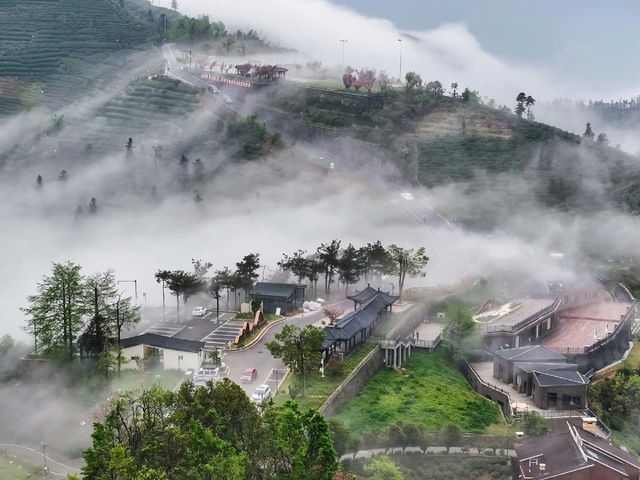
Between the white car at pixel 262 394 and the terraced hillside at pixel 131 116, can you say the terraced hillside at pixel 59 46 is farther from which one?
the white car at pixel 262 394

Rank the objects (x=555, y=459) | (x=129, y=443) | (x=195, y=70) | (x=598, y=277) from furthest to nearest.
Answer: (x=195, y=70)
(x=598, y=277)
(x=555, y=459)
(x=129, y=443)

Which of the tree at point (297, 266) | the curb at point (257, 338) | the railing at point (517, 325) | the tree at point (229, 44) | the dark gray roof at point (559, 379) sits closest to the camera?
the curb at point (257, 338)

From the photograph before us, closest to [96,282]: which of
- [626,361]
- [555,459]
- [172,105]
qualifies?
[555,459]

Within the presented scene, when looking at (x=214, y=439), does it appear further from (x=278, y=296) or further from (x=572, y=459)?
(x=278, y=296)

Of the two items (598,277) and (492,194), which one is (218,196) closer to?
(492,194)

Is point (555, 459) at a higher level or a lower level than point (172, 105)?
lower

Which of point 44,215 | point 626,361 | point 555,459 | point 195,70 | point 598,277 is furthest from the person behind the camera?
→ point 195,70

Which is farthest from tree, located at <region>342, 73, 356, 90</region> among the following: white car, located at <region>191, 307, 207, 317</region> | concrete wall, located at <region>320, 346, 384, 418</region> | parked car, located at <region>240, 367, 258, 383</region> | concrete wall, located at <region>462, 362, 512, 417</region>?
parked car, located at <region>240, 367, 258, 383</region>

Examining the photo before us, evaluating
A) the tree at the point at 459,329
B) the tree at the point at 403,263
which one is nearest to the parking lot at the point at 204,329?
the tree at the point at 403,263
